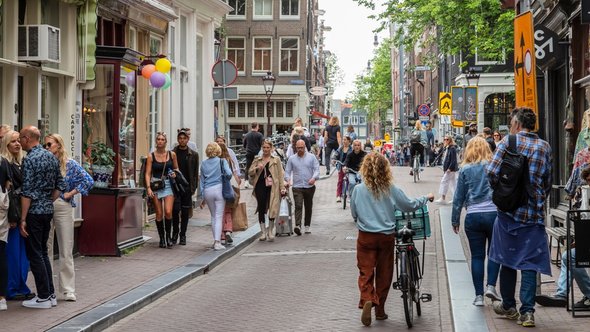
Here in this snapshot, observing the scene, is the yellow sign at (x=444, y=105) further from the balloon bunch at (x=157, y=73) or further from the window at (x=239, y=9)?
the window at (x=239, y=9)

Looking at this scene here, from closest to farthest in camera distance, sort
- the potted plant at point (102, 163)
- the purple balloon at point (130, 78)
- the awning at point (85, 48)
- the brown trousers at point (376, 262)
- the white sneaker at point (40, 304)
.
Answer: the brown trousers at point (376, 262) → the white sneaker at point (40, 304) → the potted plant at point (102, 163) → the awning at point (85, 48) → the purple balloon at point (130, 78)

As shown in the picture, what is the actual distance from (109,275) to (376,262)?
4.34 meters

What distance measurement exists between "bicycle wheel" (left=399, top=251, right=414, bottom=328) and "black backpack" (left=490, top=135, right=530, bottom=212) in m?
1.02

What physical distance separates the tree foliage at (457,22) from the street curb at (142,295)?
61.0 ft

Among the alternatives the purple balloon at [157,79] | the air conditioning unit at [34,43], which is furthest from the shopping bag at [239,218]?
the air conditioning unit at [34,43]

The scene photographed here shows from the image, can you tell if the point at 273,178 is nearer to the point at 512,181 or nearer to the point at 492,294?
the point at 492,294

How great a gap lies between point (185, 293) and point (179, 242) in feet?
14.4

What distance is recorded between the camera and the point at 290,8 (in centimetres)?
5781

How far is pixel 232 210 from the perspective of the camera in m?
17.0

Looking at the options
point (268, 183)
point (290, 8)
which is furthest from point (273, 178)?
point (290, 8)

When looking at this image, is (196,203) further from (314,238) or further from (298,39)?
(298,39)

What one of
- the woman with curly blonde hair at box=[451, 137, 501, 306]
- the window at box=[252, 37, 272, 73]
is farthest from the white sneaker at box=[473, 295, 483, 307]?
the window at box=[252, 37, 272, 73]

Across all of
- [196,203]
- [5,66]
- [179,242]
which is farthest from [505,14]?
[5,66]

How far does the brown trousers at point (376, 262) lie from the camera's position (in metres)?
9.55
